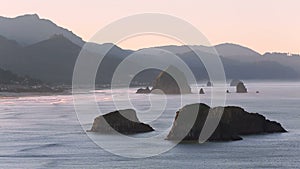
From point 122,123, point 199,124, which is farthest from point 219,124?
point 122,123

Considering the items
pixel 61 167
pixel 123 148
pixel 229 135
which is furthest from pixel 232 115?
pixel 61 167

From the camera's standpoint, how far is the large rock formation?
241 feet

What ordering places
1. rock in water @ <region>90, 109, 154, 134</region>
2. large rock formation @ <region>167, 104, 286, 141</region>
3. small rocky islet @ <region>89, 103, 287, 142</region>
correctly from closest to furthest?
large rock formation @ <region>167, 104, 286, 141</region>
small rocky islet @ <region>89, 103, 287, 142</region>
rock in water @ <region>90, 109, 154, 134</region>

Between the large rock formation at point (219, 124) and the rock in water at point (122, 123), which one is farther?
the rock in water at point (122, 123)

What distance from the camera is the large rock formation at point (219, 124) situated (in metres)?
73.4

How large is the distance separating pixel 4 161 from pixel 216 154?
2281cm

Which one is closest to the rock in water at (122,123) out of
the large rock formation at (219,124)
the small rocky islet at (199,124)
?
the small rocky islet at (199,124)

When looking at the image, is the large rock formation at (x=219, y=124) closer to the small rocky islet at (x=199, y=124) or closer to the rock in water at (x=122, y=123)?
the small rocky islet at (x=199, y=124)

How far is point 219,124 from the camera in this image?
73312 mm

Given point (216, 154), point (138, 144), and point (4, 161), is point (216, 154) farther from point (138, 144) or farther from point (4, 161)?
point (4, 161)

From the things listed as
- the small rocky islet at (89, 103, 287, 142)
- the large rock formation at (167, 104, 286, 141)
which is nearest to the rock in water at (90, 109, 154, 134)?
the small rocky islet at (89, 103, 287, 142)

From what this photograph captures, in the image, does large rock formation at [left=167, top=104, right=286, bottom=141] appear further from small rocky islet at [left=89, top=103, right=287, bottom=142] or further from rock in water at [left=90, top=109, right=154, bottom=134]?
rock in water at [left=90, top=109, right=154, bottom=134]

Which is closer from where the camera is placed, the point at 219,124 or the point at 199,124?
the point at 199,124

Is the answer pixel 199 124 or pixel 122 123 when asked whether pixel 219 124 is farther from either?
pixel 122 123
